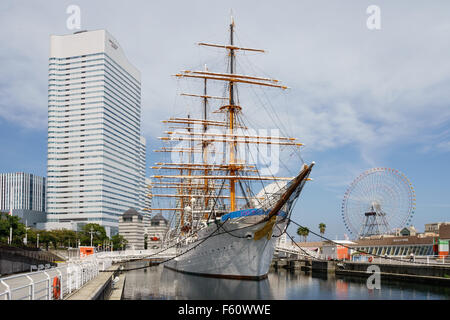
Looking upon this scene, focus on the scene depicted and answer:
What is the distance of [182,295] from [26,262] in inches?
662

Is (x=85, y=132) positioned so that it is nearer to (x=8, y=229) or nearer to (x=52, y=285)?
(x=8, y=229)

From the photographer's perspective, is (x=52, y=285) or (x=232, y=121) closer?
(x=52, y=285)

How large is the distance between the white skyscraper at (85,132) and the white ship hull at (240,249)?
134544 millimetres

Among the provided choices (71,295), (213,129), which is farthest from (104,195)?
(71,295)

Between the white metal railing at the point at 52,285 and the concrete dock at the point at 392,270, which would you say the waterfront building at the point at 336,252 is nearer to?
the concrete dock at the point at 392,270

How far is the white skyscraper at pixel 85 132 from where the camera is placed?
169250 mm

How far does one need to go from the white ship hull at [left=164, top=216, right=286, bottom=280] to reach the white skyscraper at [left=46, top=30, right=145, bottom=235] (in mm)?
134544

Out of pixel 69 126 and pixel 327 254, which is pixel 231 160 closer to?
pixel 327 254

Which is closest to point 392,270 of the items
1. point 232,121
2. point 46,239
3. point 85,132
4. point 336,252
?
point 232,121

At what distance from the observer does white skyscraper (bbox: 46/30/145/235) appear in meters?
169

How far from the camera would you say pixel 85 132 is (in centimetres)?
17162

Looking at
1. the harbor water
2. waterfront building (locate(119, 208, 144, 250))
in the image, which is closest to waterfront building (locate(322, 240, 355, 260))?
the harbor water

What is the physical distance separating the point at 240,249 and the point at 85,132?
14586cm
